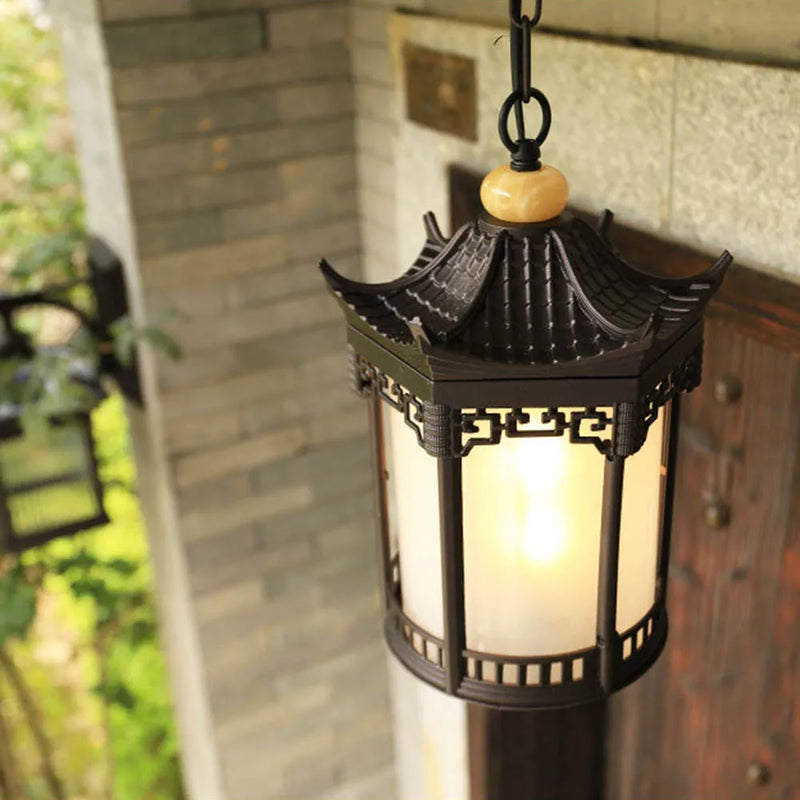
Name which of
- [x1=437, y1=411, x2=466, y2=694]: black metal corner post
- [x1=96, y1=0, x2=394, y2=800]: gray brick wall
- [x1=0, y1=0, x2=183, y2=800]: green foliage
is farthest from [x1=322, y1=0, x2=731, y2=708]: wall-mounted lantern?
[x1=0, y1=0, x2=183, y2=800]: green foliage

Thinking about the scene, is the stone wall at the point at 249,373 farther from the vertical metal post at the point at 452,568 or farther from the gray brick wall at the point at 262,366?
the vertical metal post at the point at 452,568

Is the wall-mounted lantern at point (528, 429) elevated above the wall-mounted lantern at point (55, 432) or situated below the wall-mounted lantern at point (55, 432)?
above

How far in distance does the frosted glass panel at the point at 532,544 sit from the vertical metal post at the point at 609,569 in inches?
0.7

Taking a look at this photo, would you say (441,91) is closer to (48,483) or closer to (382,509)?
(382,509)

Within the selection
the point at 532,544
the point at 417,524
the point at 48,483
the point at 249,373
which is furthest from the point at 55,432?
the point at 532,544

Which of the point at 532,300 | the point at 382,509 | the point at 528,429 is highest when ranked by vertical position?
the point at 532,300

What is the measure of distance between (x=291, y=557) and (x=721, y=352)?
4.42 feet

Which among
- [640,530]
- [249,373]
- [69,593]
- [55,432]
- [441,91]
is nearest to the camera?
[640,530]

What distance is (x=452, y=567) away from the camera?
0.98m

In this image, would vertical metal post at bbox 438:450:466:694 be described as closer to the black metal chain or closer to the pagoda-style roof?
the pagoda-style roof

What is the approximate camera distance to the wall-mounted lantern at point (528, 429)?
34.2 inches

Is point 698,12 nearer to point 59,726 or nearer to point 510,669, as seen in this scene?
point 510,669

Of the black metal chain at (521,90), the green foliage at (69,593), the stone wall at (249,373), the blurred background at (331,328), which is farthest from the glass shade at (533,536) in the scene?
the green foliage at (69,593)

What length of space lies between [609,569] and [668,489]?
0.46 feet
